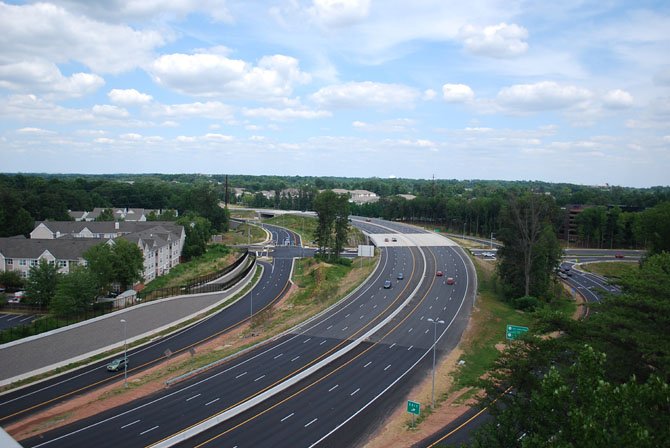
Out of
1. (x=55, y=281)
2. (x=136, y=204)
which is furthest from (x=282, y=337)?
(x=136, y=204)

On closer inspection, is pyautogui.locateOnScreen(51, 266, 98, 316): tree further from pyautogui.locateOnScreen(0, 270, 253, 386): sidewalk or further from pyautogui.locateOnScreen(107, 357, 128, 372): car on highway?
pyautogui.locateOnScreen(107, 357, 128, 372): car on highway

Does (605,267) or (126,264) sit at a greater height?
(126,264)

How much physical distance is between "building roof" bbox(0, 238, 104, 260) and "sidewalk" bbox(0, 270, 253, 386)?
56.8ft

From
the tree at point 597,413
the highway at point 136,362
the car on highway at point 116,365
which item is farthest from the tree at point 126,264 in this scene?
the tree at point 597,413

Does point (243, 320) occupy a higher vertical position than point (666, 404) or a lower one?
lower

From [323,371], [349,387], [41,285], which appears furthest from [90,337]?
[349,387]

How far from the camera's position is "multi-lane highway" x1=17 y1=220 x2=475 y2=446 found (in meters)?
28.8

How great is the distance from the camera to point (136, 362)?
41.6 metres

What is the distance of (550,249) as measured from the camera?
217ft

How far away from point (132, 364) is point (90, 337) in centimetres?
510

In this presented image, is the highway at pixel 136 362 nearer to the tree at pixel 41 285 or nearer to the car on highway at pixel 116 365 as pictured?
the car on highway at pixel 116 365

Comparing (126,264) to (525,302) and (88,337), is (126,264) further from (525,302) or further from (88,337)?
(525,302)

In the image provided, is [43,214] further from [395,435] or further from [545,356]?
[545,356]

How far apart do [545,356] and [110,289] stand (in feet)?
156
